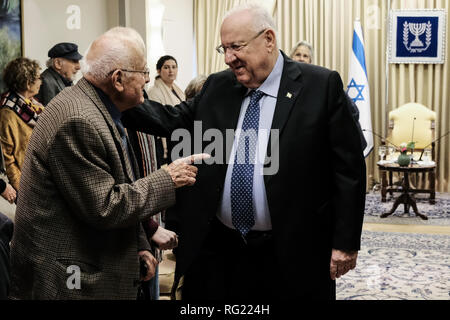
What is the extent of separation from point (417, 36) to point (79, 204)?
7.70 metres

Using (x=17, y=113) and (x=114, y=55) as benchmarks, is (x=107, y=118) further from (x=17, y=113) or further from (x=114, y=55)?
(x=17, y=113)

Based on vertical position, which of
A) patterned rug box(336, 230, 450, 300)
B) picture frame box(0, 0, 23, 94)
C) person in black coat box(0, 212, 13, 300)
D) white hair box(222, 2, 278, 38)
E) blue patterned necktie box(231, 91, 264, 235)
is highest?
picture frame box(0, 0, 23, 94)

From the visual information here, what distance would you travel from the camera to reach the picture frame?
4.79 meters

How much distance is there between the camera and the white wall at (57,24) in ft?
17.3

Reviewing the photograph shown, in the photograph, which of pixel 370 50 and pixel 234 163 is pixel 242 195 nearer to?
pixel 234 163

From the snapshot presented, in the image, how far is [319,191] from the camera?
2.20 metres

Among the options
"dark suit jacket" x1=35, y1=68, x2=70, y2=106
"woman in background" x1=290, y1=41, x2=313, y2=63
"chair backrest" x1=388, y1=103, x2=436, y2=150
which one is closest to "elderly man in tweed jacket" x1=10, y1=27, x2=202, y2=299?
"woman in background" x1=290, y1=41, x2=313, y2=63

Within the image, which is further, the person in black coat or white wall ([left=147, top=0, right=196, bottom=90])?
white wall ([left=147, top=0, right=196, bottom=90])

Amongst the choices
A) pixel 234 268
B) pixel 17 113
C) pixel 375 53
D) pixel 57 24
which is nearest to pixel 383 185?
pixel 375 53

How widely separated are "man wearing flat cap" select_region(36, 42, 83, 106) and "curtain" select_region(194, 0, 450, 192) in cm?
452

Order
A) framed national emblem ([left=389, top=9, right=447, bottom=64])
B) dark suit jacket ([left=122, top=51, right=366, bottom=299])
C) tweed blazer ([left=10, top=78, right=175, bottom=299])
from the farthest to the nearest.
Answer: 1. framed national emblem ([left=389, top=9, right=447, bottom=64])
2. dark suit jacket ([left=122, top=51, right=366, bottom=299])
3. tweed blazer ([left=10, top=78, right=175, bottom=299])

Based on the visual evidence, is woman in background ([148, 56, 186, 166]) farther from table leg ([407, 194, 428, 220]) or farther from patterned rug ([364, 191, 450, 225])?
table leg ([407, 194, 428, 220])

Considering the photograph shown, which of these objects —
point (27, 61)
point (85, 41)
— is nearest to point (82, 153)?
point (27, 61)

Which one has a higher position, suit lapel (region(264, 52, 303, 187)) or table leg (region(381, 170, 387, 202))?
suit lapel (region(264, 52, 303, 187))
